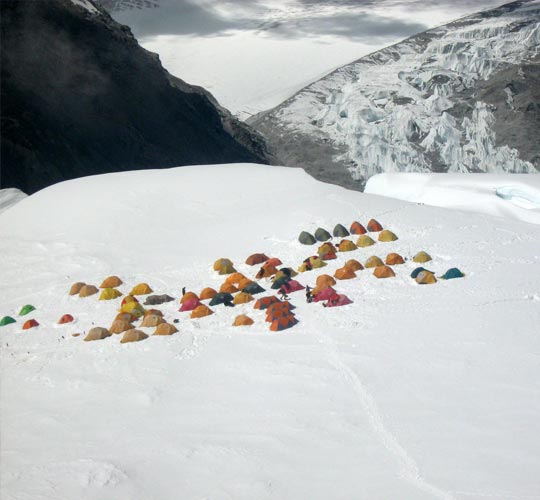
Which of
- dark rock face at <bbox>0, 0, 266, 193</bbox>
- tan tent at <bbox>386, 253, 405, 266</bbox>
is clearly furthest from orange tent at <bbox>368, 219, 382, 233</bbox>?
dark rock face at <bbox>0, 0, 266, 193</bbox>

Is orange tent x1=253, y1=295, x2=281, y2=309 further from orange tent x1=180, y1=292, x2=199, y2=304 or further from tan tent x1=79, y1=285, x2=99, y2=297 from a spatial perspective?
tan tent x1=79, y1=285, x2=99, y2=297

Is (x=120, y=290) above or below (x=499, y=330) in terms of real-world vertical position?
below

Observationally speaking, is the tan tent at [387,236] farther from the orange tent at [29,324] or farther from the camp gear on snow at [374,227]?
the orange tent at [29,324]

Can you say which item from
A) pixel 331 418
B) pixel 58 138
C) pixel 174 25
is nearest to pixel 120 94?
pixel 58 138

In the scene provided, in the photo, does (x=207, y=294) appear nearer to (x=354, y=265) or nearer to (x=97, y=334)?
(x=97, y=334)

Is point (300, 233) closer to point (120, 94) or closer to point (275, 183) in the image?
point (275, 183)

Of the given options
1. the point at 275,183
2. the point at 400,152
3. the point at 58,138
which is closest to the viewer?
the point at 275,183
